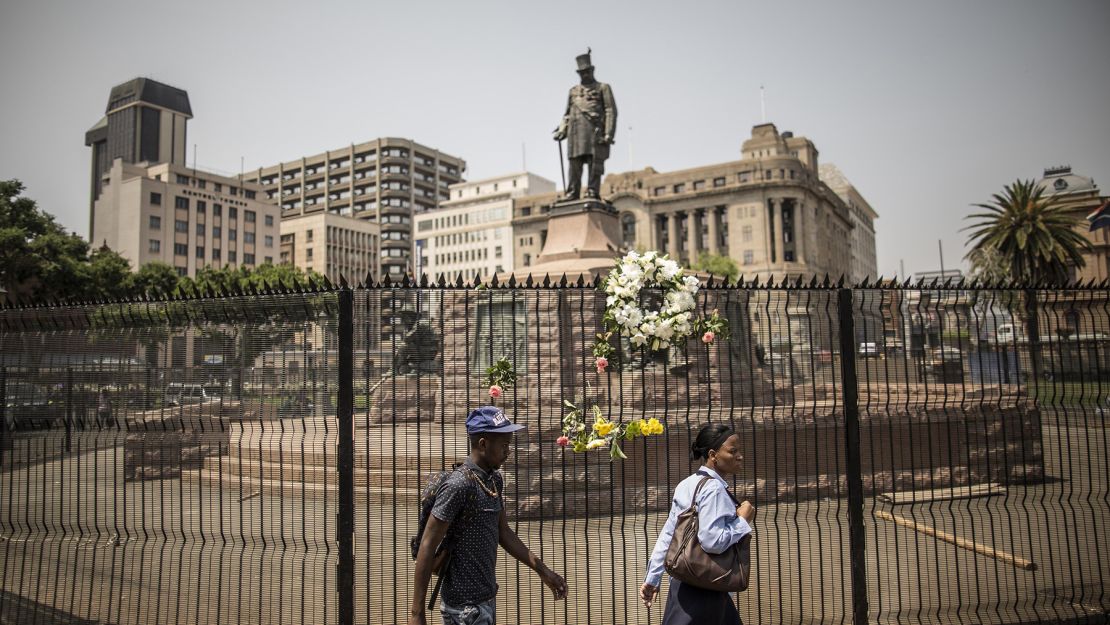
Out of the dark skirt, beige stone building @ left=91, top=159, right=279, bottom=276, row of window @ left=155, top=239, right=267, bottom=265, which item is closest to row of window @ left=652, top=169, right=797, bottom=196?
row of window @ left=155, top=239, right=267, bottom=265

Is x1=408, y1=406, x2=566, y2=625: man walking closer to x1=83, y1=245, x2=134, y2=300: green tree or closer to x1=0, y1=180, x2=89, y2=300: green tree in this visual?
x1=0, y1=180, x2=89, y2=300: green tree

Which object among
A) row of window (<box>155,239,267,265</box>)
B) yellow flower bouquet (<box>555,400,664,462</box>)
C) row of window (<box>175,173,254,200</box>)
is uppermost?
row of window (<box>175,173,254,200</box>)

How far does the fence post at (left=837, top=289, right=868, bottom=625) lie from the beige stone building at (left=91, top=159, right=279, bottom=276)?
66.6m

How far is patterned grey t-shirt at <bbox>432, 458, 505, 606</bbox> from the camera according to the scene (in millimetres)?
3432

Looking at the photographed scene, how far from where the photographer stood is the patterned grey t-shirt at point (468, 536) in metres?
3.43

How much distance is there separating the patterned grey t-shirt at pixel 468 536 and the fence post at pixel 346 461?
59.4 inches

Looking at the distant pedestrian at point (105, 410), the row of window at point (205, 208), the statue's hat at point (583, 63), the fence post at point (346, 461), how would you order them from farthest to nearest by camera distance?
1. the row of window at point (205, 208)
2. the statue's hat at point (583, 63)
3. the distant pedestrian at point (105, 410)
4. the fence post at point (346, 461)

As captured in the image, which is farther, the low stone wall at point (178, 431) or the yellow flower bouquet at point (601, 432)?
the low stone wall at point (178, 431)

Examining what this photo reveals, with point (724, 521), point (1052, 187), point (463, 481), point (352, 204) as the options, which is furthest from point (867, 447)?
point (352, 204)

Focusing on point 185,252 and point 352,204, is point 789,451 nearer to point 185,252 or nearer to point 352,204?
point 185,252

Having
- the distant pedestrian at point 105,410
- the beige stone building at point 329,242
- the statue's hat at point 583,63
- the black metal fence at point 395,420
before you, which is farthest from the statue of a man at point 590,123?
the beige stone building at point 329,242

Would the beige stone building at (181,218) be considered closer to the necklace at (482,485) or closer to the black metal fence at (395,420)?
the black metal fence at (395,420)

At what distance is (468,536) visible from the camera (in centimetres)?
349

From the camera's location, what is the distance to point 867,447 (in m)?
9.29
